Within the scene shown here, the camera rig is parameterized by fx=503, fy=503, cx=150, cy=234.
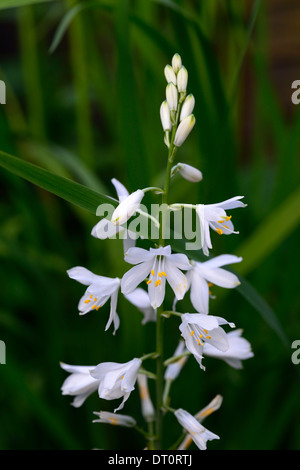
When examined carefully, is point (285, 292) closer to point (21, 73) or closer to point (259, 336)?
point (259, 336)

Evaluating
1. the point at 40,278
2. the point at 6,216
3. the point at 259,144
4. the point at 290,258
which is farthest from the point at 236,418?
the point at 6,216

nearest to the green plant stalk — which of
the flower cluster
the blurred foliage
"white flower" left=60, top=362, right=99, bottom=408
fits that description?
the flower cluster

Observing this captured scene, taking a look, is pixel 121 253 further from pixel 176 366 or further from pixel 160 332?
pixel 160 332

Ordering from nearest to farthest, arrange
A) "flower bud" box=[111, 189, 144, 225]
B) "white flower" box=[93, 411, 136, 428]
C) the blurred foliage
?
"flower bud" box=[111, 189, 144, 225] < "white flower" box=[93, 411, 136, 428] < the blurred foliage

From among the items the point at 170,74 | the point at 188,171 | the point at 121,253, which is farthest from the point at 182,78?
the point at 121,253

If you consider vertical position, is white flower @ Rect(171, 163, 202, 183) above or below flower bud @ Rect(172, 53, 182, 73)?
below

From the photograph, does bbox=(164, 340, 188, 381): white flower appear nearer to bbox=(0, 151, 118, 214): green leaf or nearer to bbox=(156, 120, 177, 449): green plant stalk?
bbox=(156, 120, 177, 449): green plant stalk
